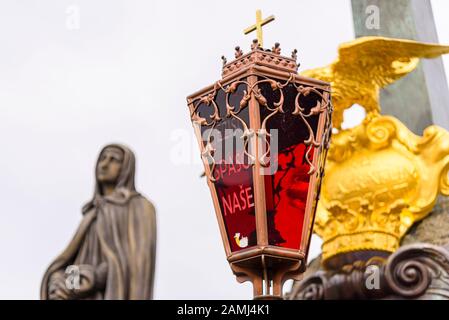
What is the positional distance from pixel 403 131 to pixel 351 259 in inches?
68.3

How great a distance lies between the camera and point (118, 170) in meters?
7.39

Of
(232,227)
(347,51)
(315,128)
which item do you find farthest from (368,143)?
(232,227)

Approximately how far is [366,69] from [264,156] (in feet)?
11.0

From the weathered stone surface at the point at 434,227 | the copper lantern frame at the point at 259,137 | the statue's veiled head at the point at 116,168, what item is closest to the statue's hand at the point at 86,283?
the statue's veiled head at the point at 116,168

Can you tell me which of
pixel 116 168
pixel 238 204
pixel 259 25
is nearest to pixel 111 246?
pixel 116 168

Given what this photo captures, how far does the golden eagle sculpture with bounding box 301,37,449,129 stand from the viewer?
11.8 metres

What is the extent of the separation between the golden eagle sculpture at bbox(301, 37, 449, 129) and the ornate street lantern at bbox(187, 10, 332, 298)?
225 centimetres

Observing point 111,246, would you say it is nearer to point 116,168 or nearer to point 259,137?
point 116,168

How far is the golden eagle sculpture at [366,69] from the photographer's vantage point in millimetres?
11836

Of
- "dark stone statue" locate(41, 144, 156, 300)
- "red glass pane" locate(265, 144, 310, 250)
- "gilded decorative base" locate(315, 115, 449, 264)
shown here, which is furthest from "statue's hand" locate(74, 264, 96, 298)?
"gilded decorative base" locate(315, 115, 449, 264)

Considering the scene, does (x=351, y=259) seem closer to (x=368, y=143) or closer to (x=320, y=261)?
(x=320, y=261)

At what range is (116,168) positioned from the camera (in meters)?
7.38

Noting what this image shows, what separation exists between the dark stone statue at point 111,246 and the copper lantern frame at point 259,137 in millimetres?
1913

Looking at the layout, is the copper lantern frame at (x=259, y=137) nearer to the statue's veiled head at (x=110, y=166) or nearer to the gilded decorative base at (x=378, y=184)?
the statue's veiled head at (x=110, y=166)
